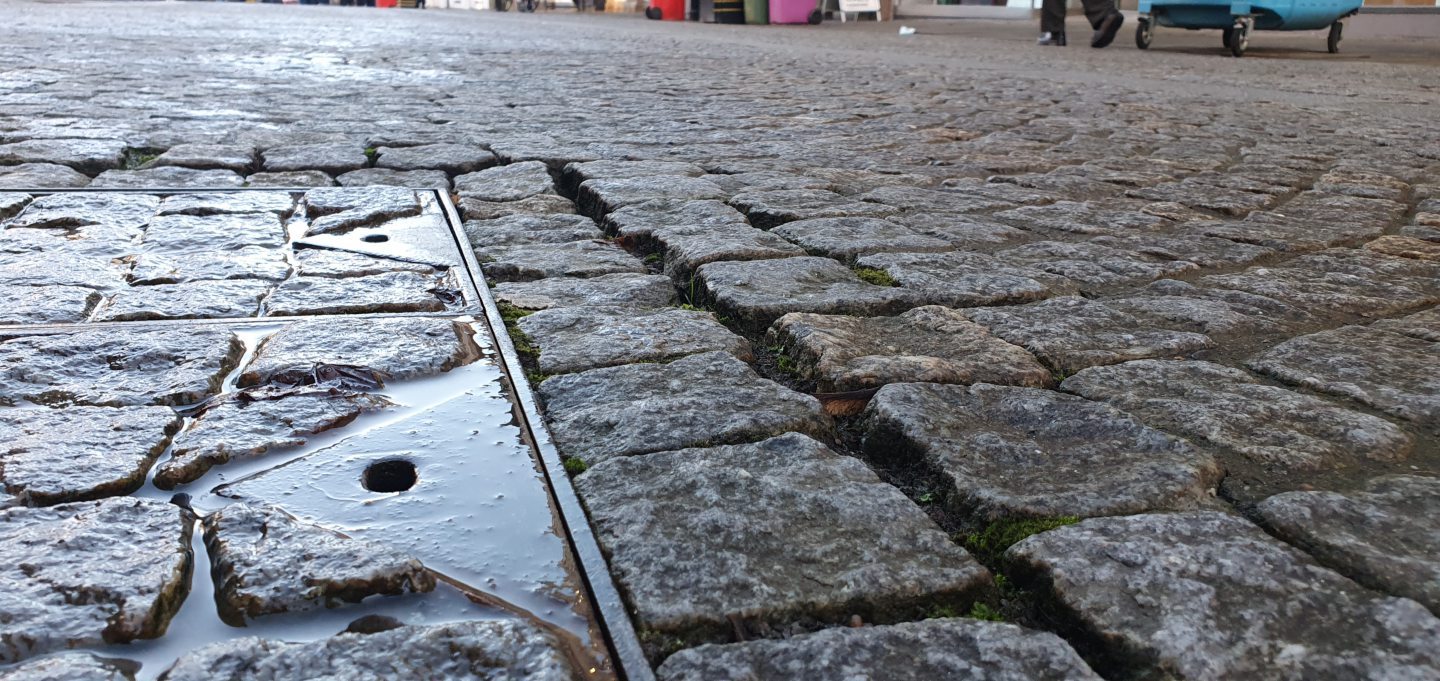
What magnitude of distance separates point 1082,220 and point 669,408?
73.6 inches

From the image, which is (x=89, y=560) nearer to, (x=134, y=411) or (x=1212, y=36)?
(x=134, y=411)

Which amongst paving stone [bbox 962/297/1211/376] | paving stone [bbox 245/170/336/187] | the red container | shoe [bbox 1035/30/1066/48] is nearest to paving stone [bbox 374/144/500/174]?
paving stone [bbox 245/170/336/187]

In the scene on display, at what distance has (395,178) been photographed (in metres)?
3.30

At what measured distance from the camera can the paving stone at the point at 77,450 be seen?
1.24 meters

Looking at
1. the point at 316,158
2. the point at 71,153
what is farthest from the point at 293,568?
the point at 71,153

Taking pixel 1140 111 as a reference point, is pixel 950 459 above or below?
below

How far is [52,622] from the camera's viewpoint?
3.27 ft

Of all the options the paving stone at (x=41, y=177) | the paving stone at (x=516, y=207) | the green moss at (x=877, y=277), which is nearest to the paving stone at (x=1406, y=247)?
the green moss at (x=877, y=277)

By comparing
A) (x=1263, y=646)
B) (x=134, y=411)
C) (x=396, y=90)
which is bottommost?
(x=1263, y=646)

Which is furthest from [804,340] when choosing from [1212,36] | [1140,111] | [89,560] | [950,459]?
[1212,36]

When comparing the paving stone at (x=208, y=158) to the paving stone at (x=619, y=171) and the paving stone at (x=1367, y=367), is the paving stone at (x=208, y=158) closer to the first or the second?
the paving stone at (x=619, y=171)

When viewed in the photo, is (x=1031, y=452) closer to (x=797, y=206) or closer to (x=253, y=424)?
(x=253, y=424)

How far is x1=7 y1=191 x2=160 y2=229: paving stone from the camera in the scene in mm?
2523

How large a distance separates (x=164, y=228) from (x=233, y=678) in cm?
185
